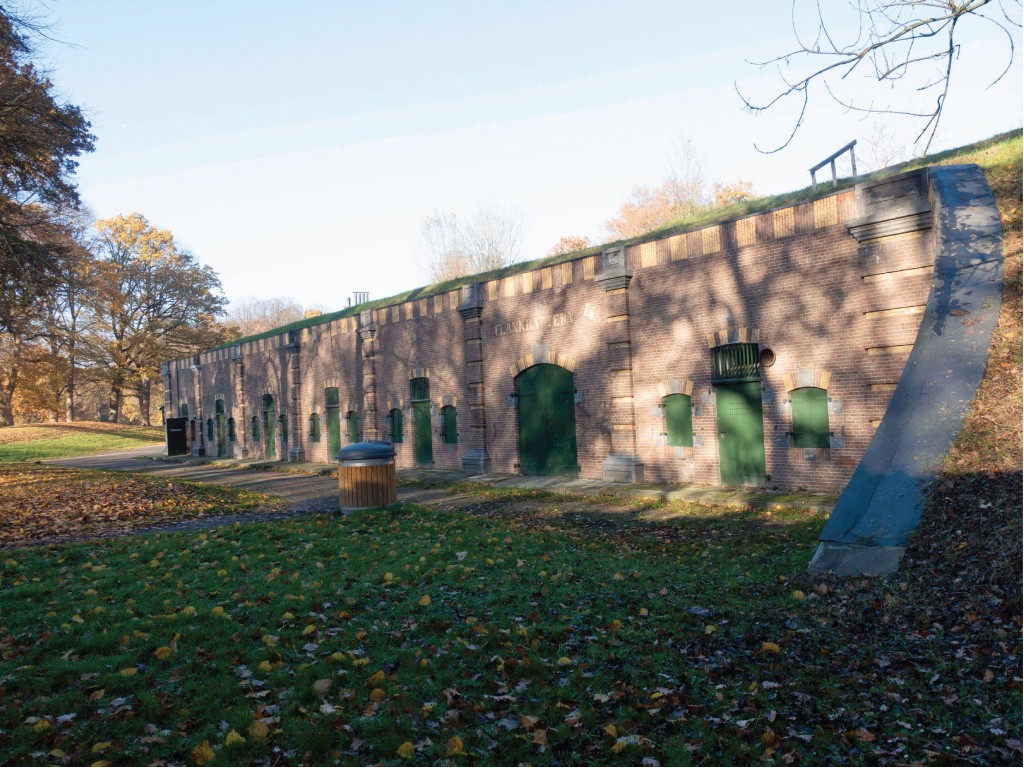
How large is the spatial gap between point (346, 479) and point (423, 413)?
32.7 ft

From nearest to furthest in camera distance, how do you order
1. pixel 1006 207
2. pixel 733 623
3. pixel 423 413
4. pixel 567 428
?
pixel 733 623 < pixel 1006 207 < pixel 567 428 < pixel 423 413

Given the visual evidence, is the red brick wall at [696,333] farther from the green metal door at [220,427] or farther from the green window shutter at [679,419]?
the green metal door at [220,427]

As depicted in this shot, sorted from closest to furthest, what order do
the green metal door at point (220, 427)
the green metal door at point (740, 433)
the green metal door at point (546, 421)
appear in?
the green metal door at point (740, 433)
the green metal door at point (546, 421)
the green metal door at point (220, 427)

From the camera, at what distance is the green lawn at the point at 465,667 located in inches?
144

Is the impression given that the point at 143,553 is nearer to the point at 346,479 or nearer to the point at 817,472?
the point at 346,479

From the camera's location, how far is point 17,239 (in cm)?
1480

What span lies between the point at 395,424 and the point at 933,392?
57.1ft

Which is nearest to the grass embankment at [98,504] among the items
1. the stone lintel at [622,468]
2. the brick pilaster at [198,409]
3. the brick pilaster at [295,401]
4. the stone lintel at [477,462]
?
the stone lintel at [477,462]

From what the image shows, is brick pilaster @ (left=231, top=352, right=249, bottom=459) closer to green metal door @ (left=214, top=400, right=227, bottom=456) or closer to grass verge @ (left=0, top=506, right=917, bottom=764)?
green metal door @ (left=214, top=400, right=227, bottom=456)

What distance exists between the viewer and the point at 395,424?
2311cm

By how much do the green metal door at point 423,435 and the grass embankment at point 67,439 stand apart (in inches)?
847

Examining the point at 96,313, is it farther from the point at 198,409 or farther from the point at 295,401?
the point at 295,401

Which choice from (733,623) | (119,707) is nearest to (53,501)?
(119,707)

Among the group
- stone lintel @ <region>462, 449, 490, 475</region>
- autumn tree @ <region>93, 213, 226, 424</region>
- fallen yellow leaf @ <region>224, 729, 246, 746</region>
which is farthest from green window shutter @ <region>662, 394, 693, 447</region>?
autumn tree @ <region>93, 213, 226, 424</region>
